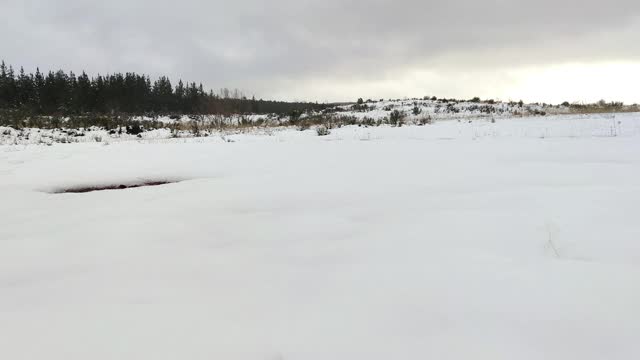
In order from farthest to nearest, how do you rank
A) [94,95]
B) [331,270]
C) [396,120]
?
[94,95] < [396,120] < [331,270]

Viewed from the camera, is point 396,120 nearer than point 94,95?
Yes

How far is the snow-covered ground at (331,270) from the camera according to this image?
1.27 meters

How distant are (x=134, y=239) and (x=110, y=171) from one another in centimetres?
346

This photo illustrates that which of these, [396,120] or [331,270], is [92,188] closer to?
[331,270]

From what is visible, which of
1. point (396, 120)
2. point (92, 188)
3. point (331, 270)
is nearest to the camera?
point (331, 270)

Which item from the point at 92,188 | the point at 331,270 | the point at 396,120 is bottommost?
the point at 331,270

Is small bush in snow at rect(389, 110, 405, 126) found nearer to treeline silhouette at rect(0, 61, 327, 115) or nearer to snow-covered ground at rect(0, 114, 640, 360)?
snow-covered ground at rect(0, 114, 640, 360)

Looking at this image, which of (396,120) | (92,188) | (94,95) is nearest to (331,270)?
(92,188)

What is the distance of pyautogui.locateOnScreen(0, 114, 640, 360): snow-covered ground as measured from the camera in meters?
1.27

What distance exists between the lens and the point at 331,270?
5.99ft

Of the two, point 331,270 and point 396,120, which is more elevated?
point 396,120

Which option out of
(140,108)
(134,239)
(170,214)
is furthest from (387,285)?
(140,108)

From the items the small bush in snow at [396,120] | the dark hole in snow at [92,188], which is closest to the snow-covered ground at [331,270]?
the dark hole in snow at [92,188]

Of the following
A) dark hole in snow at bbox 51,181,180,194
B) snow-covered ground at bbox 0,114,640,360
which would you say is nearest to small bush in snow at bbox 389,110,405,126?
dark hole in snow at bbox 51,181,180,194
